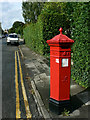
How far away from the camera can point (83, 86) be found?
18.8 ft

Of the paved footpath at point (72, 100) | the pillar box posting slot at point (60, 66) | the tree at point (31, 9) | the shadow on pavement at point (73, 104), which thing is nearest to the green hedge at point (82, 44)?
the paved footpath at point (72, 100)

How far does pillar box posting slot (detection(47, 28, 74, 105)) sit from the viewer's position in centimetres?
359

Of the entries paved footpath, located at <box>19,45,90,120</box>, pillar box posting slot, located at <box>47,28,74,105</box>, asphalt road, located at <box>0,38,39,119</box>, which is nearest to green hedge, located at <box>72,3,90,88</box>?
paved footpath, located at <box>19,45,90,120</box>

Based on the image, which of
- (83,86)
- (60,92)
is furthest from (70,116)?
(83,86)

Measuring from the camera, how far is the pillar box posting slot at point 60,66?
11.8 feet

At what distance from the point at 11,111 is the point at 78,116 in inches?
76.7

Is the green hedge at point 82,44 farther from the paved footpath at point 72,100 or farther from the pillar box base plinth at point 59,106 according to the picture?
the pillar box base plinth at point 59,106

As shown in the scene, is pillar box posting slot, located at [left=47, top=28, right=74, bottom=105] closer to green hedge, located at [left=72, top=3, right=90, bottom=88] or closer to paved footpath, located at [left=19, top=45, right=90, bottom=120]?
paved footpath, located at [left=19, top=45, right=90, bottom=120]

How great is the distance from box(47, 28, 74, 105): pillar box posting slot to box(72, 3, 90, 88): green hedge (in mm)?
1821

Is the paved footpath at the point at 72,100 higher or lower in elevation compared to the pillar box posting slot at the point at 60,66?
lower

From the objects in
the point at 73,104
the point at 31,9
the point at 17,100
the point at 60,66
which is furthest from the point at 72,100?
the point at 31,9

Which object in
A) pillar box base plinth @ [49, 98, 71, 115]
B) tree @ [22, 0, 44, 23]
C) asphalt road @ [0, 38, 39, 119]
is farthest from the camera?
tree @ [22, 0, 44, 23]

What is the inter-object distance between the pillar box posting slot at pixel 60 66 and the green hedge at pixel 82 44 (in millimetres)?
1821

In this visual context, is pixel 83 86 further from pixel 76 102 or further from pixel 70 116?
pixel 70 116
